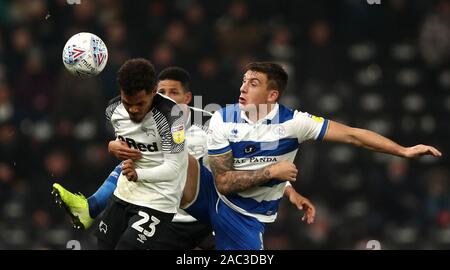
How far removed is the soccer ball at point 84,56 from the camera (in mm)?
7133

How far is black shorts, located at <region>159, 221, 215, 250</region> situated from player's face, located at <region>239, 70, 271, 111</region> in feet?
3.63

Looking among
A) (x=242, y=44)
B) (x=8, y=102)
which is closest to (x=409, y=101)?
(x=242, y=44)

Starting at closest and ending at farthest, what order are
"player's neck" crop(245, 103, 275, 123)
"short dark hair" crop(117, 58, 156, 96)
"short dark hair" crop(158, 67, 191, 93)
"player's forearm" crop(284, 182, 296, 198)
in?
1. "short dark hair" crop(117, 58, 156, 96)
2. "player's neck" crop(245, 103, 275, 123)
3. "player's forearm" crop(284, 182, 296, 198)
4. "short dark hair" crop(158, 67, 191, 93)

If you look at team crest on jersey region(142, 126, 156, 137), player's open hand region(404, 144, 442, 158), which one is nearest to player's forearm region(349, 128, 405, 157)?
player's open hand region(404, 144, 442, 158)

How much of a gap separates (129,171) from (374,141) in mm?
1792

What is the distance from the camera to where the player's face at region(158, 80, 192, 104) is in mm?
8141

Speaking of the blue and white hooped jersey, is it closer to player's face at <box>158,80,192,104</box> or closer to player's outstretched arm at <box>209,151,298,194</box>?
player's outstretched arm at <box>209,151,298,194</box>

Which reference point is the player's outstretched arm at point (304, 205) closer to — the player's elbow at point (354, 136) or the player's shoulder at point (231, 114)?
the player's elbow at point (354, 136)

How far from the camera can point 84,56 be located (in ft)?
23.4

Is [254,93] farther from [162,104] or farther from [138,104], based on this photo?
[138,104]

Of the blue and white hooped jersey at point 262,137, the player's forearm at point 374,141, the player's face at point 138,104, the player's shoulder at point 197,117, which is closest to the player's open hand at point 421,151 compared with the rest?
the player's forearm at point 374,141

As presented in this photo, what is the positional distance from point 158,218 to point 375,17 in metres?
5.81

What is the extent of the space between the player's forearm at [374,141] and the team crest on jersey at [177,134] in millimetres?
1255

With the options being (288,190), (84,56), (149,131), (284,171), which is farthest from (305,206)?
(84,56)
